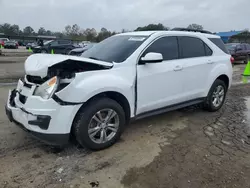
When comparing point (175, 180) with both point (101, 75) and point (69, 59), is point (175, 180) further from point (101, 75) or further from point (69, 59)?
point (69, 59)

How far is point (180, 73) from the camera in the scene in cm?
460

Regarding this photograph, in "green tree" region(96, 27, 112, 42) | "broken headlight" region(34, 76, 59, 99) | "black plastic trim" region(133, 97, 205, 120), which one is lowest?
"black plastic trim" region(133, 97, 205, 120)

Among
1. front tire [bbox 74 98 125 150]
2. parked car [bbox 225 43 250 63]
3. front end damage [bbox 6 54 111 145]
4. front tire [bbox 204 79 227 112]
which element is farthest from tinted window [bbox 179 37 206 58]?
parked car [bbox 225 43 250 63]

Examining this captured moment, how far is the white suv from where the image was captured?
3.23 meters

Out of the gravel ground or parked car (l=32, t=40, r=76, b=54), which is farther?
parked car (l=32, t=40, r=76, b=54)

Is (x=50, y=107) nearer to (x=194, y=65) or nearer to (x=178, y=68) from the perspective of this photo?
(x=178, y=68)

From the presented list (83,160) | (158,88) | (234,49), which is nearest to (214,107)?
(158,88)

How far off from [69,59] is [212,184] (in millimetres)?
2362

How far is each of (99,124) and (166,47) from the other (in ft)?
6.33

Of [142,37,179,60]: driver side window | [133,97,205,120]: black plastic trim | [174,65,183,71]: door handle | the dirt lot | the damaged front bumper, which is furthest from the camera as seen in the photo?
[174,65,183,71]: door handle

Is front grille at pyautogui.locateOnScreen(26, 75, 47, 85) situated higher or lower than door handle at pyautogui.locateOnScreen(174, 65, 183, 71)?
lower

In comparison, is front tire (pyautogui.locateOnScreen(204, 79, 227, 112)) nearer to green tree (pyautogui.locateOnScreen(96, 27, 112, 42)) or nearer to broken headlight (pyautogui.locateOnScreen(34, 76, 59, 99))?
broken headlight (pyautogui.locateOnScreen(34, 76, 59, 99))

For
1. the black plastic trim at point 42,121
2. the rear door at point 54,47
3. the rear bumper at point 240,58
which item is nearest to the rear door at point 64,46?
the rear door at point 54,47

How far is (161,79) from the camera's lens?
4281mm
